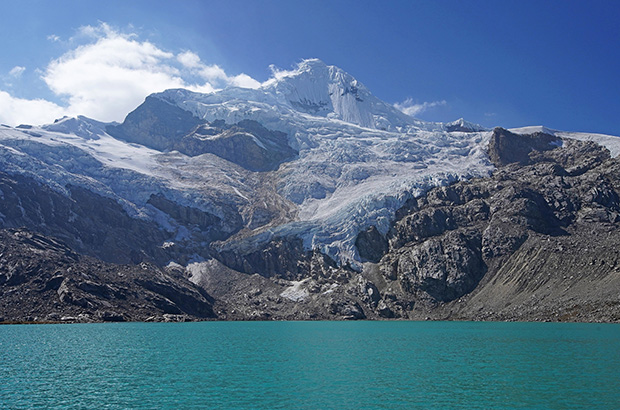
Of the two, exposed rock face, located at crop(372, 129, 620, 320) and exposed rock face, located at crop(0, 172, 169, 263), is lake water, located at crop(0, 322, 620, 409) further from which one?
exposed rock face, located at crop(0, 172, 169, 263)

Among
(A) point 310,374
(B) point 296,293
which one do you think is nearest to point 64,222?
(B) point 296,293

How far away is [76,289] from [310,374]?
106113 millimetres

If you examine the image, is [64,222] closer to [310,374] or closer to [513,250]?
[513,250]

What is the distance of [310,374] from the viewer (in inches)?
2008

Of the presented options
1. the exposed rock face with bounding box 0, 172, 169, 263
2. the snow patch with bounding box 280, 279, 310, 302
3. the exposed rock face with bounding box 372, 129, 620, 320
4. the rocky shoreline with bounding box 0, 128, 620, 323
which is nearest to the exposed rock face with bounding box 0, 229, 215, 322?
the rocky shoreline with bounding box 0, 128, 620, 323

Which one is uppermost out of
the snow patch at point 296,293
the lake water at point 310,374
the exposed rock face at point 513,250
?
the exposed rock face at point 513,250

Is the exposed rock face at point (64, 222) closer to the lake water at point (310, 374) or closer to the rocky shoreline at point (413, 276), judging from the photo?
the rocky shoreline at point (413, 276)

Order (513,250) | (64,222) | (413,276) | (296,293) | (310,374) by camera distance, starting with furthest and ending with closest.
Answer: (64,222) → (296,293) → (413,276) → (513,250) → (310,374)

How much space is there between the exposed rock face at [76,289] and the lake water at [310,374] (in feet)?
166

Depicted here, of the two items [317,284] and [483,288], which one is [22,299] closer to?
[317,284]

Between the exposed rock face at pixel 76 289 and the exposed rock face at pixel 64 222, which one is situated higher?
the exposed rock face at pixel 64 222

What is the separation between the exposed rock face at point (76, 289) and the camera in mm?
128250

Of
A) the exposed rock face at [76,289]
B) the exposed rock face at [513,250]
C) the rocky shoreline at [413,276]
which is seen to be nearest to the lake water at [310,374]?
the exposed rock face at [76,289]

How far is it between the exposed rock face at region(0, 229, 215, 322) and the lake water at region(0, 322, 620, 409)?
1991 inches
